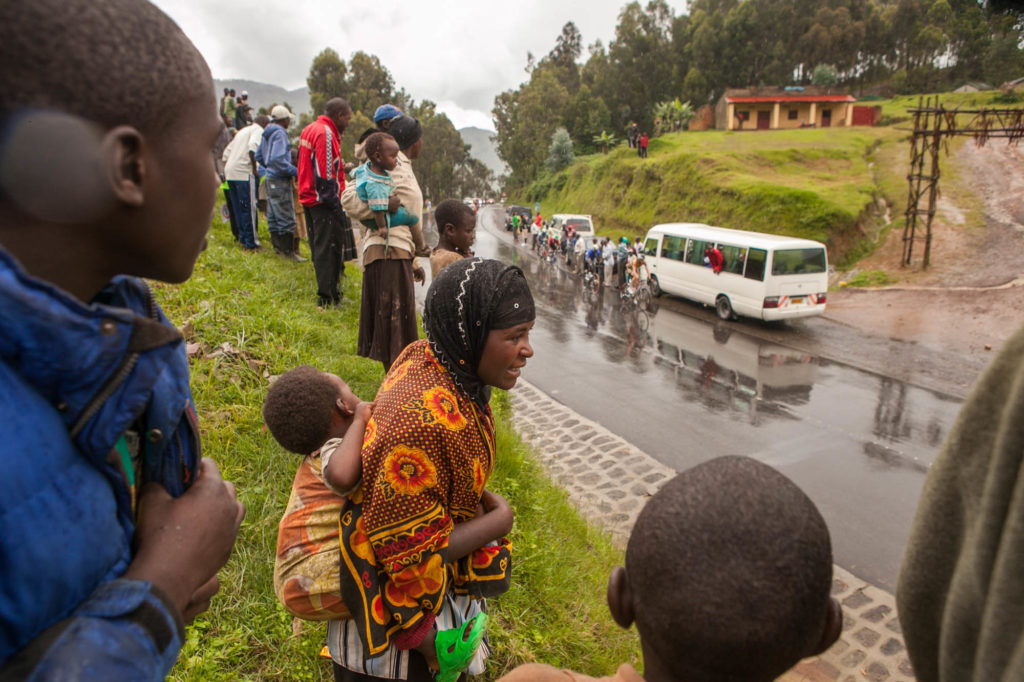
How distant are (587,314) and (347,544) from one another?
1455 centimetres

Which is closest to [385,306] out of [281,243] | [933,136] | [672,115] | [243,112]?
[281,243]

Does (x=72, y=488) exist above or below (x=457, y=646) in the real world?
above

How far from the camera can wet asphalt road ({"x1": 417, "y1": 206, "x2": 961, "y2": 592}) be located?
6508 millimetres

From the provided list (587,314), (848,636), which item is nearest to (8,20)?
(848,636)

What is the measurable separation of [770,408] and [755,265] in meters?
6.13

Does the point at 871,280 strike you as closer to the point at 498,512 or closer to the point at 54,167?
the point at 498,512

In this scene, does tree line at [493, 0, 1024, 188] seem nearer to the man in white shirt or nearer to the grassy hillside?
the grassy hillside

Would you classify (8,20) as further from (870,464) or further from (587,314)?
(587,314)

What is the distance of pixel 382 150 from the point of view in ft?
15.0

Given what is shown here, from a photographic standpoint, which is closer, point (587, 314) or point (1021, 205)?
point (587, 314)

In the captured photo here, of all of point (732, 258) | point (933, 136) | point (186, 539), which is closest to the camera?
point (186, 539)

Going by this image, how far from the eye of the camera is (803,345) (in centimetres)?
1320

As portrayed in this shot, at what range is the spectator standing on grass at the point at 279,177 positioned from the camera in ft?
25.6

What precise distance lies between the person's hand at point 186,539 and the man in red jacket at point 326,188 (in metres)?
5.79
